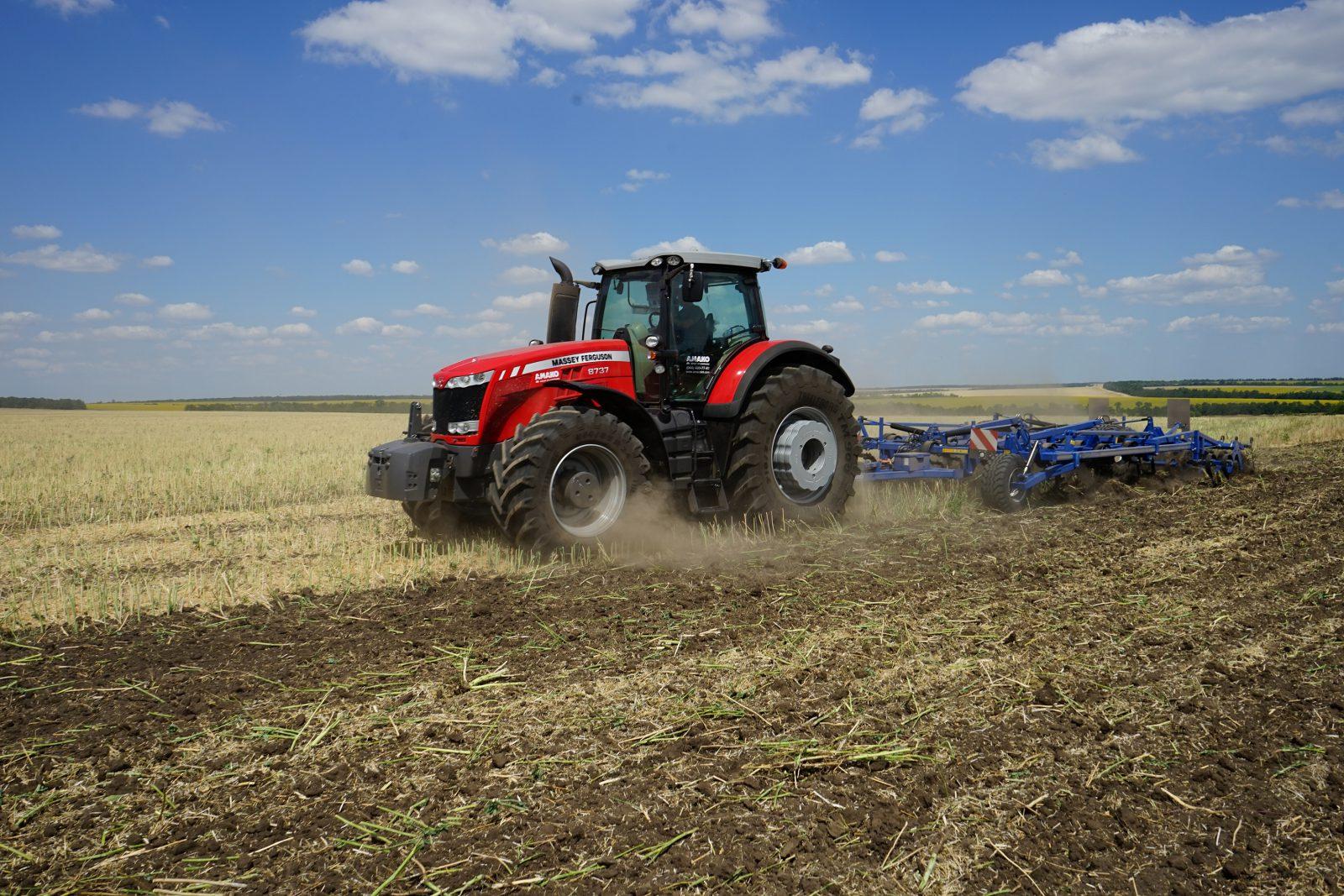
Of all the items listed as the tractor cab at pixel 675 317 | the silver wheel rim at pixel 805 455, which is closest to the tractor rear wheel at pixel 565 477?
the tractor cab at pixel 675 317

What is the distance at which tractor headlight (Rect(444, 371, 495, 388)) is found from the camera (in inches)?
274

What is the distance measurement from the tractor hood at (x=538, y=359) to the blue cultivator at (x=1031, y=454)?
2.73 meters

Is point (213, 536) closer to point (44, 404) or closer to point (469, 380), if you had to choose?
point (469, 380)

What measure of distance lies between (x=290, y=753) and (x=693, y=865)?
175cm

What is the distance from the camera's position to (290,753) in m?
3.63

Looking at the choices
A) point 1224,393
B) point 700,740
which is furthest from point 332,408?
point 700,740

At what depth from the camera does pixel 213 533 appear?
30.1 feet

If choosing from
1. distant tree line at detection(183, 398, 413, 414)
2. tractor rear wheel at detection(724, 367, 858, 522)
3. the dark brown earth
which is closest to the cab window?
tractor rear wheel at detection(724, 367, 858, 522)

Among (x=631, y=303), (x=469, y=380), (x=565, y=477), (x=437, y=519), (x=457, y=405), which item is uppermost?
(x=631, y=303)

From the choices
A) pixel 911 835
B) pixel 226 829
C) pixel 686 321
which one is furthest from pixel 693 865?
pixel 686 321

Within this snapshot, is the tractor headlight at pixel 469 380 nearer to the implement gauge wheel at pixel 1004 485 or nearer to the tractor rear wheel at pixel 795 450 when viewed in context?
the tractor rear wheel at pixel 795 450

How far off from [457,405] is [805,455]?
3133mm

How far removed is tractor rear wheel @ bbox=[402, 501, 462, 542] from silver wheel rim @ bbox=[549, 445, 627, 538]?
1162mm

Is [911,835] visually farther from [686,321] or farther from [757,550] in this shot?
[686,321]
